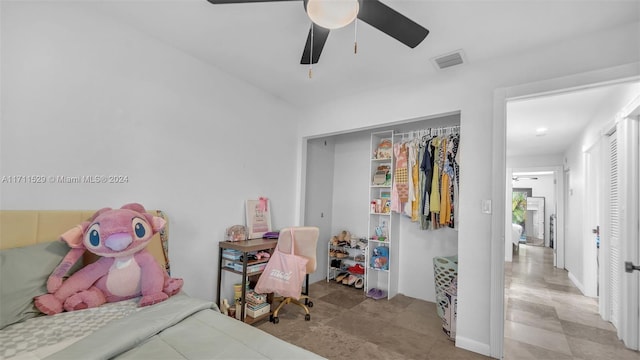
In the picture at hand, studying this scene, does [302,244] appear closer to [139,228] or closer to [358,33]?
[139,228]

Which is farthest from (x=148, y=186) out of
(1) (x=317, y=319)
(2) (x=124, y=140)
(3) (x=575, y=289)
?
(3) (x=575, y=289)

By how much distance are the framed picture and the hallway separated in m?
2.54

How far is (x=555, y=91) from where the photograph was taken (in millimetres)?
1976

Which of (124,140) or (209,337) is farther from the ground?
(124,140)

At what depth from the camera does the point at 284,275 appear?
99.8 inches

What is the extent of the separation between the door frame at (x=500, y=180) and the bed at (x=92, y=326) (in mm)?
1788

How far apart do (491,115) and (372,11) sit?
59.2 inches

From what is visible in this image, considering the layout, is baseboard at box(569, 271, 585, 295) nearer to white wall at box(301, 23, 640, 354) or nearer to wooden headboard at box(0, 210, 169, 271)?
white wall at box(301, 23, 640, 354)

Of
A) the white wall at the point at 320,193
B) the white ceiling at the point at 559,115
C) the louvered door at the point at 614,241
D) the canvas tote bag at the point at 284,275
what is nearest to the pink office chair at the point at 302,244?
the canvas tote bag at the point at 284,275

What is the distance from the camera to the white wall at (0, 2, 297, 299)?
1.60 meters

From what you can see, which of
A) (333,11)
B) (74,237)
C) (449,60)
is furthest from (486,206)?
(74,237)

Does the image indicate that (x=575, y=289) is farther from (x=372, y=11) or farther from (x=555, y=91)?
(x=372, y=11)

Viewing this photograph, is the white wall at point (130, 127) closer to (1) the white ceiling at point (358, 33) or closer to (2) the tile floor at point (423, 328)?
(1) the white ceiling at point (358, 33)

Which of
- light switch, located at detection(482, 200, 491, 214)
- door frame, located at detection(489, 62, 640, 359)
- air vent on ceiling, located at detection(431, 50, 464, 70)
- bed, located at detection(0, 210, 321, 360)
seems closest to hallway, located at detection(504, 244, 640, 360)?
door frame, located at detection(489, 62, 640, 359)
